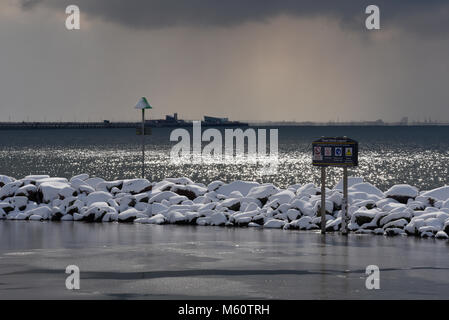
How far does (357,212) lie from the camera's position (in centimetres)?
2353

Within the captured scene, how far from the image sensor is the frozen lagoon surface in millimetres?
13367

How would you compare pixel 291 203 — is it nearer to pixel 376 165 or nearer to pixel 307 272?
pixel 307 272

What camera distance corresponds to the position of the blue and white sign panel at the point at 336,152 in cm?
2247

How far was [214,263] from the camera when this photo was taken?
1667 cm

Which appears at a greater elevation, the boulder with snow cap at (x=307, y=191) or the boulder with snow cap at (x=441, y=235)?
the boulder with snow cap at (x=307, y=191)

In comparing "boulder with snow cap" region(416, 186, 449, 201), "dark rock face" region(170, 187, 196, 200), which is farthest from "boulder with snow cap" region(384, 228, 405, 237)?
"dark rock face" region(170, 187, 196, 200)

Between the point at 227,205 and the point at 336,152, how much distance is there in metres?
5.44

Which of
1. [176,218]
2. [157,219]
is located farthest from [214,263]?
[157,219]

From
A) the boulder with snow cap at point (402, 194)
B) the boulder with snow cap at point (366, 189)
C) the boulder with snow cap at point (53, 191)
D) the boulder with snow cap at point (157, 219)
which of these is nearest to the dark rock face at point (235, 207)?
the boulder with snow cap at point (157, 219)

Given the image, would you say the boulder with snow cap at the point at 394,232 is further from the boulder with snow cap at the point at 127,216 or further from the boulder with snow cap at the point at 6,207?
the boulder with snow cap at the point at 6,207

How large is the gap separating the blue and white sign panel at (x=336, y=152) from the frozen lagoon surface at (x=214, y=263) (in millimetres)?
→ 2348

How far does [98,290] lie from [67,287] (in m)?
0.68

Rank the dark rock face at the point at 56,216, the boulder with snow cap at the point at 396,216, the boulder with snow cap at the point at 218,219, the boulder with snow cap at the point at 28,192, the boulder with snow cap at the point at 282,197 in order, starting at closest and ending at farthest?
the boulder with snow cap at the point at 396,216
the boulder with snow cap at the point at 218,219
the boulder with snow cap at the point at 282,197
the dark rock face at the point at 56,216
the boulder with snow cap at the point at 28,192
